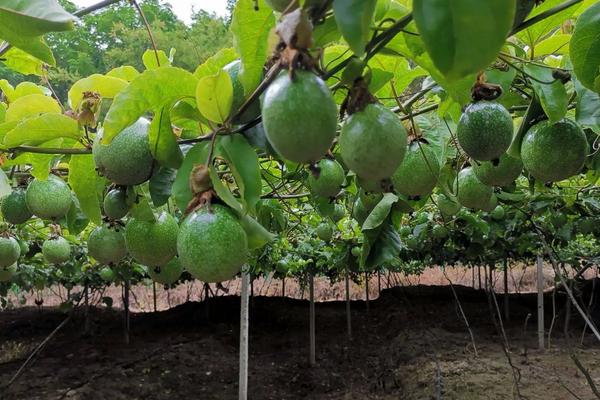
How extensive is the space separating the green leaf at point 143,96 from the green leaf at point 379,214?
2.55ft

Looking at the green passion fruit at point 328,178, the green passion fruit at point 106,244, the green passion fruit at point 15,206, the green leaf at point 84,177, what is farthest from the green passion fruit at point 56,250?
the green passion fruit at point 328,178

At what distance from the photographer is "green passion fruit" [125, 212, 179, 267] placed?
4.43 ft

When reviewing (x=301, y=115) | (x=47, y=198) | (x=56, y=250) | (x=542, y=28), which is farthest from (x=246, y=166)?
(x=56, y=250)

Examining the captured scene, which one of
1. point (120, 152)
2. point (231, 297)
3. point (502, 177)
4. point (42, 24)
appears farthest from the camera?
point (231, 297)

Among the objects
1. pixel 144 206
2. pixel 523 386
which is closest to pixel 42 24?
pixel 144 206

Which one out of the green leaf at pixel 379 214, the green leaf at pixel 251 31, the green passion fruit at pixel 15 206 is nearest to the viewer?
the green leaf at pixel 251 31

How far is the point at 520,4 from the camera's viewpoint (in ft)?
2.65

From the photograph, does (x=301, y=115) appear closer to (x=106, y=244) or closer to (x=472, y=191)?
(x=472, y=191)

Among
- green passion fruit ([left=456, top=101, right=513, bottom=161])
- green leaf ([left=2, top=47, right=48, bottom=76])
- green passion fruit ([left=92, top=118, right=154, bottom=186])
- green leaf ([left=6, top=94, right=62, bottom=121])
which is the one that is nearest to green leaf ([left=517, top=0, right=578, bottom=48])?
green passion fruit ([left=456, top=101, right=513, bottom=161])

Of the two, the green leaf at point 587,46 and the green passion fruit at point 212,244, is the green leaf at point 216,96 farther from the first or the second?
the green leaf at point 587,46

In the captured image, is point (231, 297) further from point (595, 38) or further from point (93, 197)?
point (595, 38)

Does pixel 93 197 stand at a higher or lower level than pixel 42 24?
lower

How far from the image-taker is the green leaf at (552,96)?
1086 mm

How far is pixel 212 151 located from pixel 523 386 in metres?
6.95
